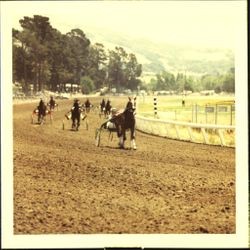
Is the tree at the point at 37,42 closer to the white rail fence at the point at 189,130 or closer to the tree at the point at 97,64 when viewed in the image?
the tree at the point at 97,64

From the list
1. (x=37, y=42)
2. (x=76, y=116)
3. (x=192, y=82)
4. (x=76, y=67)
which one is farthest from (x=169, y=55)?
(x=37, y=42)

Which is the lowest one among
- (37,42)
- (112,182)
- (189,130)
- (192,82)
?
(112,182)

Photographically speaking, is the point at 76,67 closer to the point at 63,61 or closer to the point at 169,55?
the point at 63,61

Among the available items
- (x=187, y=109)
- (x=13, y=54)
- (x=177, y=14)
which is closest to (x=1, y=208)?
(x=13, y=54)

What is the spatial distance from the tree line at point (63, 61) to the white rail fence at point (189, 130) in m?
0.28

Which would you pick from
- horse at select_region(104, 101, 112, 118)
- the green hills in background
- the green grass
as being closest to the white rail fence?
the green grass

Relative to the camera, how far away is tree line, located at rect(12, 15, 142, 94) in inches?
182

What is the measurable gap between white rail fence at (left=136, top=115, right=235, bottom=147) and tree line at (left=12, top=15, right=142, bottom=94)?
0.28 meters

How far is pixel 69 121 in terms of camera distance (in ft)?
15.6

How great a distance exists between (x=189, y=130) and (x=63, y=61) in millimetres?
1017

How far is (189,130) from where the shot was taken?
4863 mm

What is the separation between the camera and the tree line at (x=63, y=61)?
15.2 feet

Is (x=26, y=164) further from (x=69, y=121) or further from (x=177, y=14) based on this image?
(x=177, y=14)

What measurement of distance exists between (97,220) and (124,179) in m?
0.35
